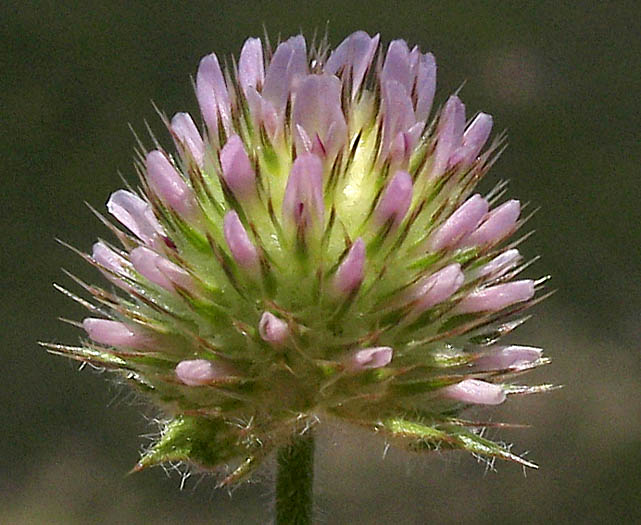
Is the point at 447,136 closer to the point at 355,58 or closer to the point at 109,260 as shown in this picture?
the point at 355,58

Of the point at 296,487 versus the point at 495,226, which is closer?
the point at 296,487

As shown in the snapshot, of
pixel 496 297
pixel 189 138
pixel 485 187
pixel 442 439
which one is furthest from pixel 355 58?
pixel 485 187

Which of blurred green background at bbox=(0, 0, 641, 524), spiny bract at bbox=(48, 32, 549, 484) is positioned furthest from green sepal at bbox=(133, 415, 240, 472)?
blurred green background at bbox=(0, 0, 641, 524)

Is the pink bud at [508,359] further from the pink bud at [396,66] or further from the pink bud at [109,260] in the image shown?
the pink bud at [109,260]

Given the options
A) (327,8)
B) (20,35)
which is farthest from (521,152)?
(20,35)

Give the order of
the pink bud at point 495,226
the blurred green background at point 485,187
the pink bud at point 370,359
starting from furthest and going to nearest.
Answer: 1. the blurred green background at point 485,187
2. the pink bud at point 495,226
3. the pink bud at point 370,359

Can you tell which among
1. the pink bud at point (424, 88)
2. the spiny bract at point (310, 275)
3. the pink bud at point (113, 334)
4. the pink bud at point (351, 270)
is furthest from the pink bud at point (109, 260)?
the pink bud at point (424, 88)
